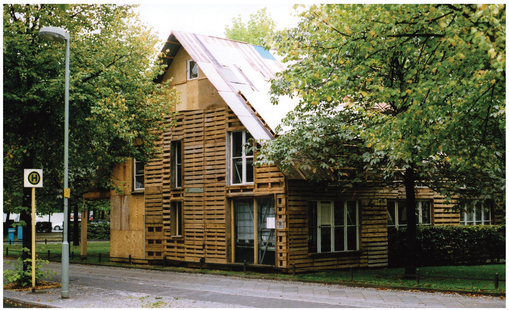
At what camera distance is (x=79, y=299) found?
14.5 m

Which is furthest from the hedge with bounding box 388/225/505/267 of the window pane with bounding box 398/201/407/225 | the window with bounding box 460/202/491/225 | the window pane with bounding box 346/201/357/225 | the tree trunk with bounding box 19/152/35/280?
the tree trunk with bounding box 19/152/35/280

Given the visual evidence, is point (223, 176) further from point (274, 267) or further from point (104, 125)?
point (104, 125)

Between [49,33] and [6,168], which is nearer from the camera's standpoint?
[49,33]

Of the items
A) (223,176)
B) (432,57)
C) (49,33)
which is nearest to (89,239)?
(223,176)

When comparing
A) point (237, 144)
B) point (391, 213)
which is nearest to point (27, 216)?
point (237, 144)

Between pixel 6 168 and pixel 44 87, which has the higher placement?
pixel 44 87

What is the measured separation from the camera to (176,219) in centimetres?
2481

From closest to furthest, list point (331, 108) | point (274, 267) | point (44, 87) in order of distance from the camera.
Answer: point (44, 87)
point (331, 108)
point (274, 267)

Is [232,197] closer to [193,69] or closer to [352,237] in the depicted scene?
[352,237]

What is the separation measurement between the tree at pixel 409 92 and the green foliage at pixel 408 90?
0.03 m

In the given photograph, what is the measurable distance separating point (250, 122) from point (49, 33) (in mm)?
8468

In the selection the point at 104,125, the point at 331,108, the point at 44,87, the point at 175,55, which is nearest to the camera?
the point at 44,87

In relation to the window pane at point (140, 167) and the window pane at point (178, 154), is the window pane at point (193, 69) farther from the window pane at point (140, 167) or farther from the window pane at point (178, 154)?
the window pane at point (140, 167)

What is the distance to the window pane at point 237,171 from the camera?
72.9 ft
